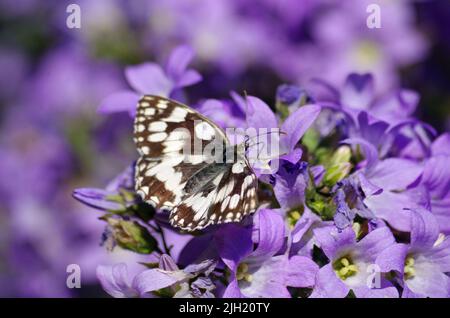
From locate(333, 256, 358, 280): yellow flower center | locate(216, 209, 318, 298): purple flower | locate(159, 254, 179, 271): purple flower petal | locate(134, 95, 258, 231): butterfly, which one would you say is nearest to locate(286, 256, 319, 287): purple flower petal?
locate(216, 209, 318, 298): purple flower

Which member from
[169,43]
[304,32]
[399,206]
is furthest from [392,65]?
[399,206]

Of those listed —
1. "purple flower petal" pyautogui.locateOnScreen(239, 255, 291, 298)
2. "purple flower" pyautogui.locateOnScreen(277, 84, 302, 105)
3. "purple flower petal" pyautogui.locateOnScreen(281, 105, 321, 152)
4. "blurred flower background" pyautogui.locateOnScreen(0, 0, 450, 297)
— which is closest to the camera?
"purple flower petal" pyautogui.locateOnScreen(239, 255, 291, 298)

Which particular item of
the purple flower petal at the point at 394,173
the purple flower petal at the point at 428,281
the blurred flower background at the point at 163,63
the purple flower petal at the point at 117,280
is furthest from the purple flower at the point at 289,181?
the blurred flower background at the point at 163,63

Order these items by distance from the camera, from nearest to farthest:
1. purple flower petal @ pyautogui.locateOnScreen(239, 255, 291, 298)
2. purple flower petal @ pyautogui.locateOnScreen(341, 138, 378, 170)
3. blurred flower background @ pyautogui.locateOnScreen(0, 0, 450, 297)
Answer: purple flower petal @ pyautogui.locateOnScreen(239, 255, 291, 298), purple flower petal @ pyautogui.locateOnScreen(341, 138, 378, 170), blurred flower background @ pyautogui.locateOnScreen(0, 0, 450, 297)

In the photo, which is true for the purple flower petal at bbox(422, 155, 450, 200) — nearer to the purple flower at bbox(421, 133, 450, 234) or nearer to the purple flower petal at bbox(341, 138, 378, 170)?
the purple flower at bbox(421, 133, 450, 234)

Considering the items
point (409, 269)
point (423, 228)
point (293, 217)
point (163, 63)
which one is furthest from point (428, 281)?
point (163, 63)

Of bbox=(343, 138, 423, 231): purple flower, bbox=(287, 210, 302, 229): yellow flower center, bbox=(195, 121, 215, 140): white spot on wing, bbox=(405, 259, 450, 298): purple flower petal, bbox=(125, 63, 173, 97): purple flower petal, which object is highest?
bbox=(125, 63, 173, 97): purple flower petal
